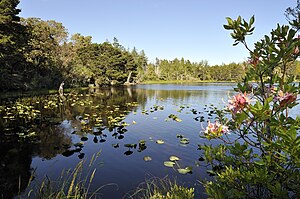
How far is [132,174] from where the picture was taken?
7801 mm

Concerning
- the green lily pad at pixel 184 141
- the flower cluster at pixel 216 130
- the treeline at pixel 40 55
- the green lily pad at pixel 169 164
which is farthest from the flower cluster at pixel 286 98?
the treeline at pixel 40 55

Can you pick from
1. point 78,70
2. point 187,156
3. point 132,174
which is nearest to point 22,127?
point 132,174

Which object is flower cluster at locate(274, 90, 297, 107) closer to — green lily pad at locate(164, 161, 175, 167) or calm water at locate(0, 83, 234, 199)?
calm water at locate(0, 83, 234, 199)

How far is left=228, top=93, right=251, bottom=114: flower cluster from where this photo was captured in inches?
77.2

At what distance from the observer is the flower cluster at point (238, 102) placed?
1960 mm

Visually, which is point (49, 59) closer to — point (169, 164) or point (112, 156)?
point (112, 156)

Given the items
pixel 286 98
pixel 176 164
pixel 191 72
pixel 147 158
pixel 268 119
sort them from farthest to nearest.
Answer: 1. pixel 191 72
2. pixel 147 158
3. pixel 176 164
4. pixel 268 119
5. pixel 286 98

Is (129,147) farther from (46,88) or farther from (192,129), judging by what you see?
(46,88)

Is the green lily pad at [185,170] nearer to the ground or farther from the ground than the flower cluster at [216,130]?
nearer to the ground

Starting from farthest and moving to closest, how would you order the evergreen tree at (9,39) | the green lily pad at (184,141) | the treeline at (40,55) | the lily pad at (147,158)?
the treeline at (40,55) < the evergreen tree at (9,39) < the green lily pad at (184,141) < the lily pad at (147,158)

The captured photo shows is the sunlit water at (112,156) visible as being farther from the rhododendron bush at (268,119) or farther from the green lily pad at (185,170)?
the rhododendron bush at (268,119)

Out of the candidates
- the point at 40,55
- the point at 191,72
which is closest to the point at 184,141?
the point at 40,55

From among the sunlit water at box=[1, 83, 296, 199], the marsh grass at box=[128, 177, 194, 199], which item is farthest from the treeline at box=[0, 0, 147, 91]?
the marsh grass at box=[128, 177, 194, 199]

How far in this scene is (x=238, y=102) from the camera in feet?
6.48
